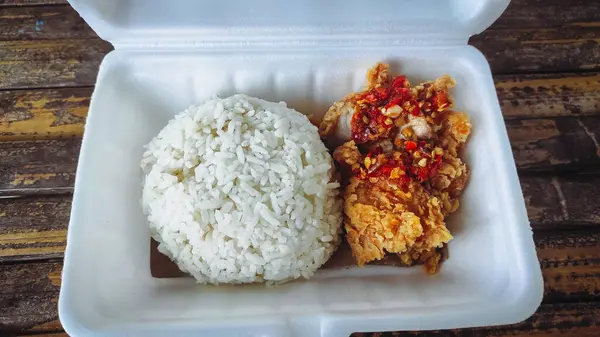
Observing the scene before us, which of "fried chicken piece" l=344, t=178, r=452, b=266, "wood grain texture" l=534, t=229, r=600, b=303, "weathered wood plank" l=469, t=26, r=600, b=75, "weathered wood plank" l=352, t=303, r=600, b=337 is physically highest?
"weathered wood plank" l=469, t=26, r=600, b=75

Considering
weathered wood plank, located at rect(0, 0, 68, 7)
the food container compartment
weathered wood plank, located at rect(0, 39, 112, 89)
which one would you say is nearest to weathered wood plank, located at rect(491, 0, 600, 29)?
the food container compartment

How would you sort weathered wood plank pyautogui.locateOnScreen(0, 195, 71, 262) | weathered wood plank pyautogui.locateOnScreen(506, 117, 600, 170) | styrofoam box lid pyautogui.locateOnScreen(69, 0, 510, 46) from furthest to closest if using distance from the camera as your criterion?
weathered wood plank pyautogui.locateOnScreen(506, 117, 600, 170) < weathered wood plank pyautogui.locateOnScreen(0, 195, 71, 262) < styrofoam box lid pyautogui.locateOnScreen(69, 0, 510, 46)

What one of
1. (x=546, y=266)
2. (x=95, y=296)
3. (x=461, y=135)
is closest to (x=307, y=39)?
(x=461, y=135)

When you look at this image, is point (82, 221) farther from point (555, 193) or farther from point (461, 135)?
point (555, 193)

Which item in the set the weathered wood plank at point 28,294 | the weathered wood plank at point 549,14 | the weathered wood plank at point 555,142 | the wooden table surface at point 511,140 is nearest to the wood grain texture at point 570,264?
the wooden table surface at point 511,140

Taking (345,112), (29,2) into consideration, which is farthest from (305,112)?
(29,2)

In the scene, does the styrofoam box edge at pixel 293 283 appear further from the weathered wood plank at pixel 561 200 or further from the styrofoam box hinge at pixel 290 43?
the weathered wood plank at pixel 561 200

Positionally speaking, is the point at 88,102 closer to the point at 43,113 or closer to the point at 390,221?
the point at 43,113

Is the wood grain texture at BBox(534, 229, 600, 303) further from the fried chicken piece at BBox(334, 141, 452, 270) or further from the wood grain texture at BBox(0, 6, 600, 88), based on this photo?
the wood grain texture at BBox(0, 6, 600, 88)
